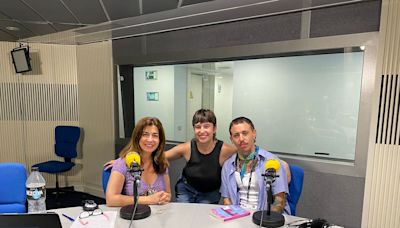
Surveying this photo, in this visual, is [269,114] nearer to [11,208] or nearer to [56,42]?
[11,208]

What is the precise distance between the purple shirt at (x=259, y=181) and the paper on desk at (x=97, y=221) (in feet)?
2.68

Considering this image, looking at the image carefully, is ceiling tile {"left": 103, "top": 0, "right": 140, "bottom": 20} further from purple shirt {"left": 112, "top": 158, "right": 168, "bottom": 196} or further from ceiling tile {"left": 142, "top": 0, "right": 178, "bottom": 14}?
purple shirt {"left": 112, "top": 158, "right": 168, "bottom": 196}

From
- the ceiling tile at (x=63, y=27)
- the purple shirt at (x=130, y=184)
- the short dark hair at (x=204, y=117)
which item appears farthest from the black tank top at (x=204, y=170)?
the ceiling tile at (x=63, y=27)

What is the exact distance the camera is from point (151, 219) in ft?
4.73

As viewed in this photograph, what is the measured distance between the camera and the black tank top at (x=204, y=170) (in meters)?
2.03

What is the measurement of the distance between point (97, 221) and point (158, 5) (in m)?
2.00

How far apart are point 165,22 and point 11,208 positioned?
7.54 feet

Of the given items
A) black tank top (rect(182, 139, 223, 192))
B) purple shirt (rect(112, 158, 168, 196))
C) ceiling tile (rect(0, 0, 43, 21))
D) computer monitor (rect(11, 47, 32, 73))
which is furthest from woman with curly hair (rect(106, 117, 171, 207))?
computer monitor (rect(11, 47, 32, 73))

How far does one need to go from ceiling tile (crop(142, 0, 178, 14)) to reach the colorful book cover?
6.15 ft

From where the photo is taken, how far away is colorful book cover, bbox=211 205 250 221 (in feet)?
4.87

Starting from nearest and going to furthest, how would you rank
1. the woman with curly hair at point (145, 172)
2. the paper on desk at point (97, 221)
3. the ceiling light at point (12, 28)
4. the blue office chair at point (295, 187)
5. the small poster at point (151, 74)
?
1. the paper on desk at point (97, 221)
2. the woman with curly hair at point (145, 172)
3. the blue office chair at point (295, 187)
4. the ceiling light at point (12, 28)
5. the small poster at point (151, 74)

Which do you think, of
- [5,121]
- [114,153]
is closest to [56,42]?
[5,121]

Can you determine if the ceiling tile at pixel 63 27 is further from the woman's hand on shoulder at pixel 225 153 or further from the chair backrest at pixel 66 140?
the woman's hand on shoulder at pixel 225 153

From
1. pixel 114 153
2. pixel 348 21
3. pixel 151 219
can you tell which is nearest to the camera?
pixel 151 219
